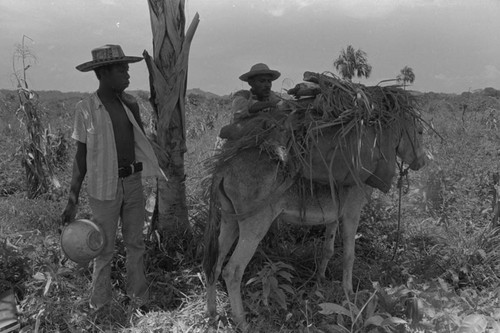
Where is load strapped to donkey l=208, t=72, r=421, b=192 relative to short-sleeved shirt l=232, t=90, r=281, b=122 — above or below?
below

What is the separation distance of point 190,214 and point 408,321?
2.58 m

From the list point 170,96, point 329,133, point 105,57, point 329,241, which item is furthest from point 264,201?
point 105,57

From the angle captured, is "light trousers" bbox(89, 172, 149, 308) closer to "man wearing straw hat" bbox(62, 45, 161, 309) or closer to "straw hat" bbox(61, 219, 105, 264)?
"man wearing straw hat" bbox(62, 45, 161, 309)

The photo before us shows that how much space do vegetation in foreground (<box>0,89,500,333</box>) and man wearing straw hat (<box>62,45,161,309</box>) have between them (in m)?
0.33

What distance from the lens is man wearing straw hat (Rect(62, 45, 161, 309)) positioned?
10.9 ft

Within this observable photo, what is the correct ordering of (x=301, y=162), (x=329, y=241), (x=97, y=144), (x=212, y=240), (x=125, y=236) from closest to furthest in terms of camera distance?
(x=301, y=162)
(x=97, y=144)
(x=212, y=240)
(x=125, y=236)
(x=329, y=241)

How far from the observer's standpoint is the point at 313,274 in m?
3.94

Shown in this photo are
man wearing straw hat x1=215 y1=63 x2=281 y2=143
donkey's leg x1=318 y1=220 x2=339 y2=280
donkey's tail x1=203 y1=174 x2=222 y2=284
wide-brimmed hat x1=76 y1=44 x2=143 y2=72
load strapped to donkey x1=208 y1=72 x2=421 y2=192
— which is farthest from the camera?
man wearing straw hat x1=215 y1=63 x2=281 y2=143

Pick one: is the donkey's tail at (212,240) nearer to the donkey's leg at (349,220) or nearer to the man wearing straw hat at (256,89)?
the man wearing straw hat at (256,89)

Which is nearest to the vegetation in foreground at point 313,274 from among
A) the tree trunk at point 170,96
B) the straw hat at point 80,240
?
the tree trunk at point 170,96

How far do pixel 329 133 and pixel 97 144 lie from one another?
1.86 meters

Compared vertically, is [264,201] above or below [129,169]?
below

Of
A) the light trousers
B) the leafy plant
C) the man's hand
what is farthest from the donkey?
the man's hand

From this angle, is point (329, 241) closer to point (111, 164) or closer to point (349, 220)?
point (349, 220)
